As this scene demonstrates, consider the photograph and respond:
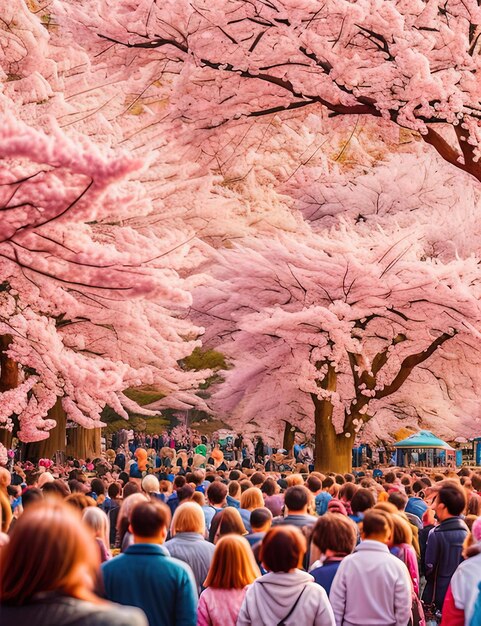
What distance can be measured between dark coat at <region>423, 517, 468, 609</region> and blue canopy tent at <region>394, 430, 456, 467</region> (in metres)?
24.7

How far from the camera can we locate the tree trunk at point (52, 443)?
33.5 m

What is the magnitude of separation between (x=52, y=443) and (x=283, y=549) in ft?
95.2

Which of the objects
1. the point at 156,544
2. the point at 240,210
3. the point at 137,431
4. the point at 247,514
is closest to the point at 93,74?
the point at 240,210

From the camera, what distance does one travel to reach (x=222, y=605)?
651 cm

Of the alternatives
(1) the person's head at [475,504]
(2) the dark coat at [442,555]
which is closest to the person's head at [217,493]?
(2) the dark coat at [442,555]

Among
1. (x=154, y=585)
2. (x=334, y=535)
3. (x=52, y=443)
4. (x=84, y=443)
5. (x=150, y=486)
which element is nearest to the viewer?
(x=154, y=585)

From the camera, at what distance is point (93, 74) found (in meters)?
27.2

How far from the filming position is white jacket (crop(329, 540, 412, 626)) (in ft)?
22.2

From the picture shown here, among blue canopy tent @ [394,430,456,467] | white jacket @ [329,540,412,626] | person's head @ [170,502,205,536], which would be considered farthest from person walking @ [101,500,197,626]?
blue canopy tent @ [394,430,456,467]

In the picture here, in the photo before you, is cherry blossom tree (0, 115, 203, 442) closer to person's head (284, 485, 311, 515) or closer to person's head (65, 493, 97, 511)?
person's head (65, 493, 97, 511)

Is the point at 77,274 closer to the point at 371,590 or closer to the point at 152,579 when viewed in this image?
the point at 371,590

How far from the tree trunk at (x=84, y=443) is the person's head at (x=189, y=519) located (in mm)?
34911

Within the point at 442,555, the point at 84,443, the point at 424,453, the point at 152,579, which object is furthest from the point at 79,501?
the point at 424,453

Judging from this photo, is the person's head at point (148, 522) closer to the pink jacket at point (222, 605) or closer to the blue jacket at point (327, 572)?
the pink jacket at point (222, 605)
